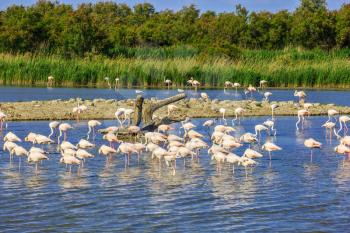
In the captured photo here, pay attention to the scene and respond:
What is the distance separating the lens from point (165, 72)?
35781 mm

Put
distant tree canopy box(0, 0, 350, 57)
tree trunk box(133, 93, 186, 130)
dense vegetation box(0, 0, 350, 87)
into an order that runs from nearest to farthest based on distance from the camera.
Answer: tree trunk box(133, 93, 186, 130) < dense vegetation box(0, 0, 350, 87) < distant tree canopy box(0, 0, 350, 57)

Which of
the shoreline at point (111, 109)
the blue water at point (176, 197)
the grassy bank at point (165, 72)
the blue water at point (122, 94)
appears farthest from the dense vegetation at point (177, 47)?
the blue water at point (176, 197)

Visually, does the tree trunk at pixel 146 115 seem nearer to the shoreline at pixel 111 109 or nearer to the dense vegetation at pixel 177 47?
the shoreline at pixel 111 109

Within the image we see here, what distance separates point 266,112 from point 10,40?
75.2 feet

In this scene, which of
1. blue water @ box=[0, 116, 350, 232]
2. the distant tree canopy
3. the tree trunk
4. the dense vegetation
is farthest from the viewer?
the distant tree canopy

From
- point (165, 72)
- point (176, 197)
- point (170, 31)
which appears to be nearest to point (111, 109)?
point (165, 72)

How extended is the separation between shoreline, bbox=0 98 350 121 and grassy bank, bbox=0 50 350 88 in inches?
360

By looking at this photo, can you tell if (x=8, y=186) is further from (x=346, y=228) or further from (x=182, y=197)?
(x=346, y=228)

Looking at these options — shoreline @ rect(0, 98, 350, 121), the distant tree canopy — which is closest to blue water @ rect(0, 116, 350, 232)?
shoreline @ rect(0, 98, 350, 121)

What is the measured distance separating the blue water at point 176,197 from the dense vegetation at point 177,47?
841 inches

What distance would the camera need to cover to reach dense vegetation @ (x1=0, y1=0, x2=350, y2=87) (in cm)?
3569

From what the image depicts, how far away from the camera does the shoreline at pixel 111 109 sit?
22062mm

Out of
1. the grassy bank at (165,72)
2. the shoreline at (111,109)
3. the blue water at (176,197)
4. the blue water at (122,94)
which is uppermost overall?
the grassy bank at (165,72)

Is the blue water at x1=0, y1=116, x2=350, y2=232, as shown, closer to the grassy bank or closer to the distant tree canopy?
the grassy bank
